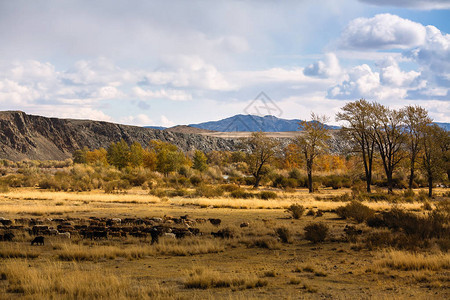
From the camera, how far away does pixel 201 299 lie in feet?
32.8

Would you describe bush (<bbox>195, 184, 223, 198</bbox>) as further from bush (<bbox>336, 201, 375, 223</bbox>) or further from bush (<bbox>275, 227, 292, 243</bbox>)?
bush (<bbox>275, 227, 292, 243</bbox>)

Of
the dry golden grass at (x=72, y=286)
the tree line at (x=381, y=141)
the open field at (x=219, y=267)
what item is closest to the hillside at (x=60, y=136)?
the tree line at (x=381, y=141)

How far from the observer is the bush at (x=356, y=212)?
85.3ft

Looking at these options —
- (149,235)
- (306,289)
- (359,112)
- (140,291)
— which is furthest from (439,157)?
(140,291)

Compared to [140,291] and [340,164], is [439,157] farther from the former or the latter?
[340,164]

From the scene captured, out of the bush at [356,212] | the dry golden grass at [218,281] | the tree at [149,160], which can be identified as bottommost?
the bush at [356,212]

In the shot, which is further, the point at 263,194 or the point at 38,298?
the point at 263,194

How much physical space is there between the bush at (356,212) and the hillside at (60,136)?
118601 mm

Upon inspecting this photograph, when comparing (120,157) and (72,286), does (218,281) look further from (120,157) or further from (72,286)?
(120,157)

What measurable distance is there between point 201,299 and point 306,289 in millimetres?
2863

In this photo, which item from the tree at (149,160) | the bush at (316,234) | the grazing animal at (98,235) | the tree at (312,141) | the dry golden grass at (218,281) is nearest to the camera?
the dry golden grass at (218,281)

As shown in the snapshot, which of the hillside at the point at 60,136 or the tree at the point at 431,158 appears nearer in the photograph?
the tree at the point at 431,158

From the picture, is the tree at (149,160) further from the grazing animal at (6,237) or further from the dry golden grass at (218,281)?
the dry golden grass at (218,281)

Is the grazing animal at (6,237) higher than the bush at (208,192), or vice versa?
the grazing animal at (6,237)
